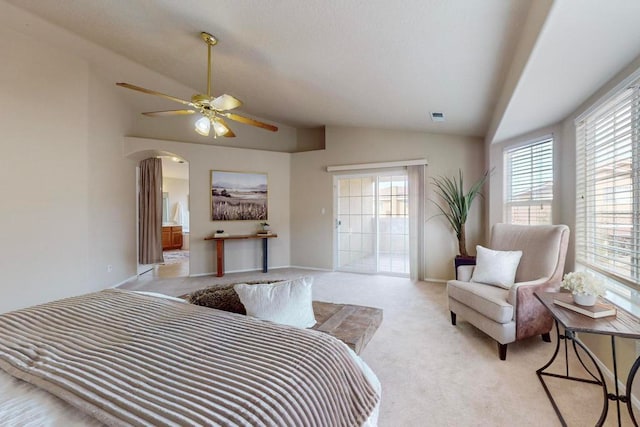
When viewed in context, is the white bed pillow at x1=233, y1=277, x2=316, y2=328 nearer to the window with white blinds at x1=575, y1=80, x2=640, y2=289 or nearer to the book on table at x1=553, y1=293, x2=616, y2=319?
the book on table at x1=553, y1=293, x2=616, y2=319

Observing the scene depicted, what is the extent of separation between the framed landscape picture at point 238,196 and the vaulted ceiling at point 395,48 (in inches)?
69.6

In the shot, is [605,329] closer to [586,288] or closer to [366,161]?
[586,288]

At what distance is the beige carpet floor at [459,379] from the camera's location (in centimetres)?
160

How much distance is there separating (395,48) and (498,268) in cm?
226

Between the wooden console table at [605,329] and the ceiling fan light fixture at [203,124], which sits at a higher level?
the ceiling fan light fixture at [203,124]

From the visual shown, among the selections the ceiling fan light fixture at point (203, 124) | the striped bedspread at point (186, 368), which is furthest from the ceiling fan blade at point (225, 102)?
the striped bedspread at point (186, 368)

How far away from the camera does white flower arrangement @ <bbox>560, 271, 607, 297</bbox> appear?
5.36ft

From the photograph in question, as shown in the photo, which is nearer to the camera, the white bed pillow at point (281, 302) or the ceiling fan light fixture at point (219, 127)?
the white bed pillow at point (281, 302)

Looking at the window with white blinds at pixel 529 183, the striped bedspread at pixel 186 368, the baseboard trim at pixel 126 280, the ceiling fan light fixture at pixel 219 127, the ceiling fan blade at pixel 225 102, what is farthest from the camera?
the baseboard trim at pixel 126 280

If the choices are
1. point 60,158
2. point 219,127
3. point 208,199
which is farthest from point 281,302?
point 208,199

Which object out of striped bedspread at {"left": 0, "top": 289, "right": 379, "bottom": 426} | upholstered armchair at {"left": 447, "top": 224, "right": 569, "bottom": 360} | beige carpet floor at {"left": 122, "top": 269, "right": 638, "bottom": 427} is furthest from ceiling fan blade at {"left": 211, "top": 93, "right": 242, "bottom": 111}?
upholstered armchair at {"left": 447, "top": 224, "right": 569, "bottom": 360}

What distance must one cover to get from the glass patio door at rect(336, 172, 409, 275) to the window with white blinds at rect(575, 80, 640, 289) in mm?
2503

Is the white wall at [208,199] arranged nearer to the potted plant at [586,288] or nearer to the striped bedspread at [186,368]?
the striped bedspread at [186,368]

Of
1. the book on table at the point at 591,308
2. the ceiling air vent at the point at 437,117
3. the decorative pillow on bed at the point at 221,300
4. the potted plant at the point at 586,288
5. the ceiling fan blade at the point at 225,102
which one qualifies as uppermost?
the ceiling air vent at the point at 437,117
